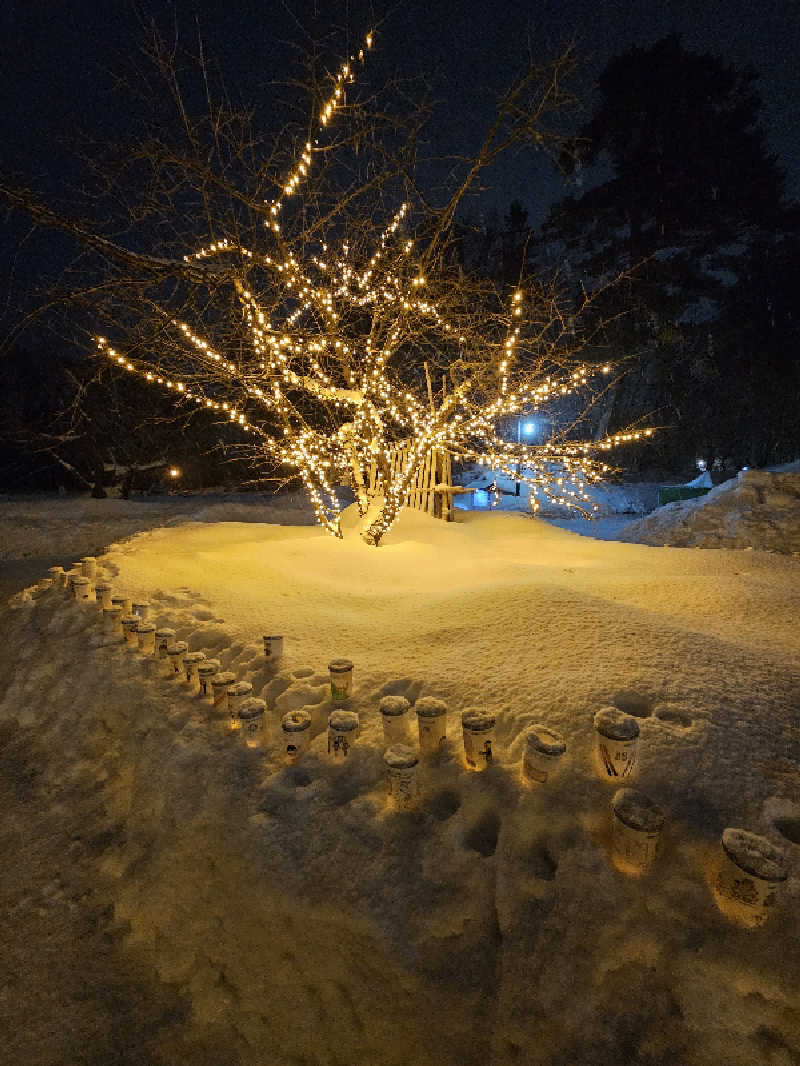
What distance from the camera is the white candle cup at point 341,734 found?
7.71 feet

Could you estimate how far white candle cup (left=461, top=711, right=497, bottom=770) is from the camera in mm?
2121

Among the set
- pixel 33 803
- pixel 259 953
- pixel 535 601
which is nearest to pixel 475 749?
pixel 259 953

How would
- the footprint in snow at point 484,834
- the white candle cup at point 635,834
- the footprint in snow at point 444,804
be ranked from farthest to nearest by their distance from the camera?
the footprint in snow at point 444,804
the footprint in snow at point 484,834
the white candle cup at point 635,834

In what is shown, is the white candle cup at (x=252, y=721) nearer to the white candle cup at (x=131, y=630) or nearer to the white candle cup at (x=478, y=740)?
the white candle cup at (x=478, y=740)

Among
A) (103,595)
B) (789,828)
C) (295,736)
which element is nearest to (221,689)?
(295,736)

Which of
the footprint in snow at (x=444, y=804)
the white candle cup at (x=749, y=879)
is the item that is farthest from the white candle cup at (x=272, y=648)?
the white candle cup at (x=749, y=879)

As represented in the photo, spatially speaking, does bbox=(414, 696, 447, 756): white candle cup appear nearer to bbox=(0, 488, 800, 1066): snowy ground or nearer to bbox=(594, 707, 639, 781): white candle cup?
bbox=(0, 488, 800, 1066): snowy ground

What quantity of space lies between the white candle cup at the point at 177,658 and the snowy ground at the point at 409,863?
0.16m

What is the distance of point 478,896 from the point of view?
5.68ft

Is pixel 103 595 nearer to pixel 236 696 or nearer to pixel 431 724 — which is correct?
pixel 236 696

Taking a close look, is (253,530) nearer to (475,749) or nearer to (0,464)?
(475,749)

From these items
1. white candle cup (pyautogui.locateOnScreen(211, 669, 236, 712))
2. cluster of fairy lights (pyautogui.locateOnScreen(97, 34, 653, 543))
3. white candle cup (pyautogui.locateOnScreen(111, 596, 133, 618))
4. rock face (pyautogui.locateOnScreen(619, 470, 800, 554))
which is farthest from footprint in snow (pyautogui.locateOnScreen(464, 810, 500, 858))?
rock face (pyautogui.locateOnScreen(619, 470, 800, 554))

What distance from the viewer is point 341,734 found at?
235 cm

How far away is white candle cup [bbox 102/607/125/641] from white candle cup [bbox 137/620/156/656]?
0.34m
